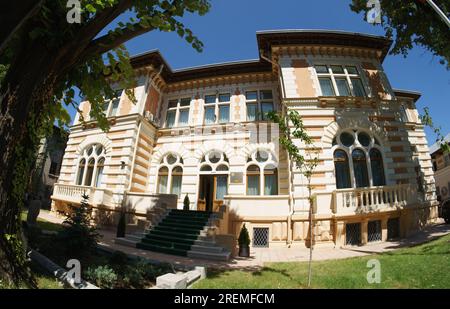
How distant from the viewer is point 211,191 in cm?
1516

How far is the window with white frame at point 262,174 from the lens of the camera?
14180 millimetres

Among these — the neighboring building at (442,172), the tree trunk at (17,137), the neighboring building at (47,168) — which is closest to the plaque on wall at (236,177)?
the tree trunk at (17,137)

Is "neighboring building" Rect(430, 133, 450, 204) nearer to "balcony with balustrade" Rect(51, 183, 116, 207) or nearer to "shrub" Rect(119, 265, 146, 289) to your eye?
"shrub" Rect(119, 265, 146, 289)

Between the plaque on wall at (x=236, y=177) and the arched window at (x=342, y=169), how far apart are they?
551 centimetres

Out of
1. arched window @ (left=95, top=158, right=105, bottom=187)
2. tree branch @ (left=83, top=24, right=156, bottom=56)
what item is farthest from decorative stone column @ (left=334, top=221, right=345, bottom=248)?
arched window @ (left=95, top=158, right=105, bottom=187)

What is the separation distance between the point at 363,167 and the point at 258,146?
241 inches

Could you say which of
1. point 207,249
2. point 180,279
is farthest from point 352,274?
point 207,249

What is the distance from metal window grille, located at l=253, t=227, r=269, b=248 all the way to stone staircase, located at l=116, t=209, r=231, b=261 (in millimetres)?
2356

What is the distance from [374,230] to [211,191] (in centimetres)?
936

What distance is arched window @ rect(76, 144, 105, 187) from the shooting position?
15.6m

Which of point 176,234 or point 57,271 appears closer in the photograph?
point 57,271

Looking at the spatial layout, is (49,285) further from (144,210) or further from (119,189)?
(119,189)

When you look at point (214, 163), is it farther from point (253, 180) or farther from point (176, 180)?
point (176, 180)
